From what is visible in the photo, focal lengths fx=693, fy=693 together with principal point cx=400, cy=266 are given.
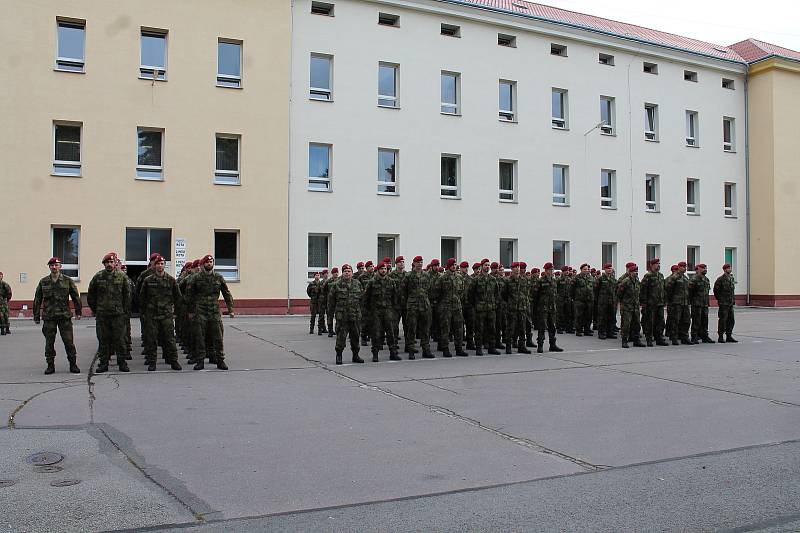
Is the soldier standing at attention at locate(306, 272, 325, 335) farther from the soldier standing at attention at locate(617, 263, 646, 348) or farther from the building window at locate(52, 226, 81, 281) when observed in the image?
the building window at locate(52, 226, 81, 281)

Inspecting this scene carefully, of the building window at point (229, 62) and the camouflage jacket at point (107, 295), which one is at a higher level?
the building window at point (229, 62)

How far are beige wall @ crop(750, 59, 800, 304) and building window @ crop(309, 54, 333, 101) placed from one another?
23689 mm

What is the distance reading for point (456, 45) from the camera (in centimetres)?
2991

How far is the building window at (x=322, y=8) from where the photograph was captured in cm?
2770

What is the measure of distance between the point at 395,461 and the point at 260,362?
7.29 meters

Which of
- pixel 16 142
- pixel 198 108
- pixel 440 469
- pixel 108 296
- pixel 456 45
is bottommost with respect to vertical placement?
pixel 440 469

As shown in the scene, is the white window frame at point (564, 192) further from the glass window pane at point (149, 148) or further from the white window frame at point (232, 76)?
the glass window pane at point (149, 148)

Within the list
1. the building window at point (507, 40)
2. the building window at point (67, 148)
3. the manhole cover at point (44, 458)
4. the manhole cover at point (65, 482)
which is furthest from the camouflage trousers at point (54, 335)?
the building window at point (507, 40)

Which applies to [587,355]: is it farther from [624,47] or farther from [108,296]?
[624,47]

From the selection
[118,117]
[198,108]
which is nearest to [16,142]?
[118,117]

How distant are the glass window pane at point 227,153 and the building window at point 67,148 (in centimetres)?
479

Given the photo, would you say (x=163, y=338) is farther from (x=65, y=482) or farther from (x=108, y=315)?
(x=65, y=482)

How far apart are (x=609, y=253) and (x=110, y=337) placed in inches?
1035

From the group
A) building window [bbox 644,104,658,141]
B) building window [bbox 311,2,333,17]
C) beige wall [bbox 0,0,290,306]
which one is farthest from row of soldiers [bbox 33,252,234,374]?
building window [bbox 644,104,658,141]
